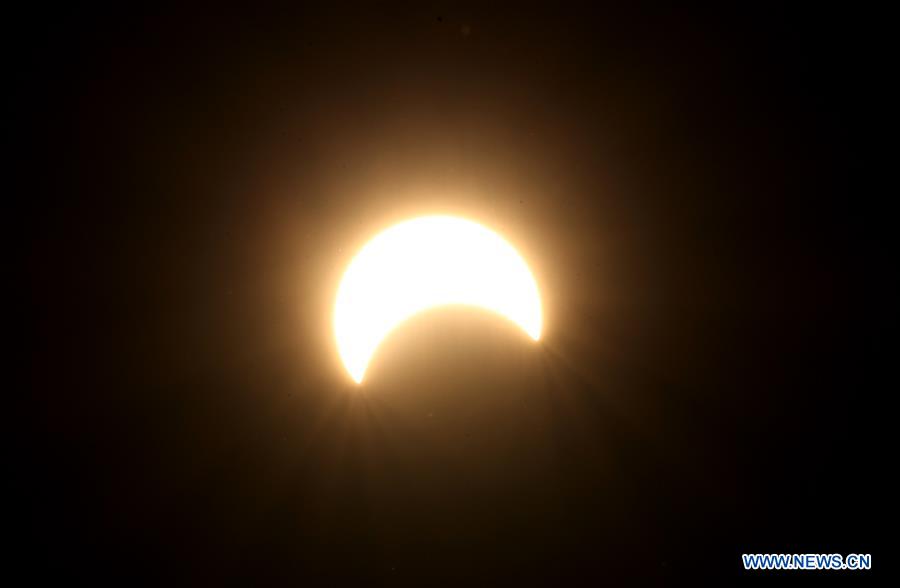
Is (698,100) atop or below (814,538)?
atop

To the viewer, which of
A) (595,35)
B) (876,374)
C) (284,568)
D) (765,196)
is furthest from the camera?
(284,568)

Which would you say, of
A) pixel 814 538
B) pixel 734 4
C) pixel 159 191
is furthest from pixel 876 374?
pixel 159 191

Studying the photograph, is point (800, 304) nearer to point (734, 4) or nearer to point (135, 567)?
point (734, 4)
